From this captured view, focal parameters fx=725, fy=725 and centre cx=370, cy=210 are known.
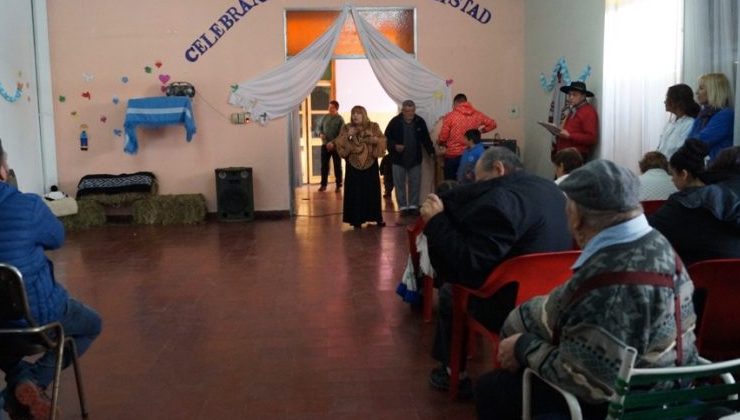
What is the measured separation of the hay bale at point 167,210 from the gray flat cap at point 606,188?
303 inches

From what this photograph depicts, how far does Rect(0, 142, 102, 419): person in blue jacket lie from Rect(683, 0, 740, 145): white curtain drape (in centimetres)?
395

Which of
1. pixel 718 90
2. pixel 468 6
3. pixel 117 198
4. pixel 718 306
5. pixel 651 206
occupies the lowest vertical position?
pixel 117 198

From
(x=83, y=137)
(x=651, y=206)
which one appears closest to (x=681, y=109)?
(x=651, y=206)

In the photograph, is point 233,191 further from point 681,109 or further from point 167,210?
point 681,109

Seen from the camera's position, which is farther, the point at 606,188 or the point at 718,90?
the point at 718,90

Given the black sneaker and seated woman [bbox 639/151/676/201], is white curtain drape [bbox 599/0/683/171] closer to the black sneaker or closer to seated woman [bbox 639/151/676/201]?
seated woman [bbox 639/151/676/201]

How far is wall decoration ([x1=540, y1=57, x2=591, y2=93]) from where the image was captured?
7.47 meters

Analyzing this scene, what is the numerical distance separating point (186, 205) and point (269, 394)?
19.6 ft

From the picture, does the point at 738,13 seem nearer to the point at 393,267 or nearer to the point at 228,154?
the point at 393,267

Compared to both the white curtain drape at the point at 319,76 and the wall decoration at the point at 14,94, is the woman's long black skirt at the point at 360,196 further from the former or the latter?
the wall decoration at the point at 14,94

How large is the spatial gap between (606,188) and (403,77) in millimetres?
7789

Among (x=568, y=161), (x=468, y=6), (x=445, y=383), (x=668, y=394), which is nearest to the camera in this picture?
(x=668, y=394)

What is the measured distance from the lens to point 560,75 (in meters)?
8.19

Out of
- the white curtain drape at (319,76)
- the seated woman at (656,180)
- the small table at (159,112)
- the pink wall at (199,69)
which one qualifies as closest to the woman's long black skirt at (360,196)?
the pink wall at (199,69)
